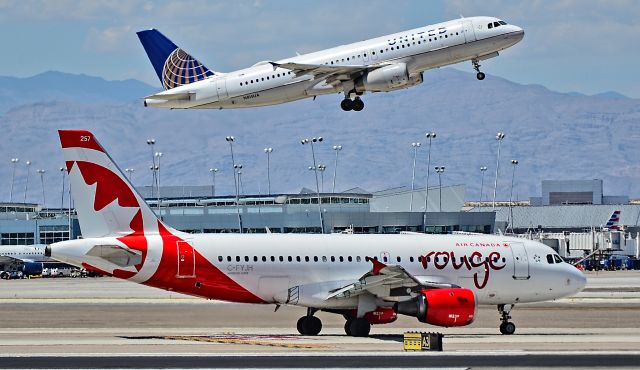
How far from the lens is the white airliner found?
49.4 m

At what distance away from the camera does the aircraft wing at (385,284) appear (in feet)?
163

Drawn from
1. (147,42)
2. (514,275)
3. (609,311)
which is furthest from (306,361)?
(147,42)

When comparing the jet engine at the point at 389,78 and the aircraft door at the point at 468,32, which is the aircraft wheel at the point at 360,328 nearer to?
the jet engine at the point at 389,78

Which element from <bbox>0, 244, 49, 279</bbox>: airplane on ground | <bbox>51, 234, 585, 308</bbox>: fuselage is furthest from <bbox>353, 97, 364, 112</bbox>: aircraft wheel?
<bbox>0, 244, 49, 279</bbox>: airplane on ground

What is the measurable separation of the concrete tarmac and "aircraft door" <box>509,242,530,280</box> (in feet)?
7.61

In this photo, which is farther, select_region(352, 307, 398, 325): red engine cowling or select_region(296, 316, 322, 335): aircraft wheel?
select_region(296, 316, 322, 335): aircraft wheel

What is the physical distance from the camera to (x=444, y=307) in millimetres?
49438

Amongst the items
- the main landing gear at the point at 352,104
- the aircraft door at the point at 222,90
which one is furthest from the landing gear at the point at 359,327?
the aircraft door at the point at 222,90

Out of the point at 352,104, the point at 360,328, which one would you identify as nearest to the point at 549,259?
the point at 360,328

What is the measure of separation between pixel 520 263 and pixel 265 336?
11.0 meters

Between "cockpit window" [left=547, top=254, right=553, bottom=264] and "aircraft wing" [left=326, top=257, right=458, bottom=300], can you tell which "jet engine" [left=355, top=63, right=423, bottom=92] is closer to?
"cockpit window" [left=547, top=254, right=553, bottom=264]

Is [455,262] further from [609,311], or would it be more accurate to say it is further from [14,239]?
[14,239]

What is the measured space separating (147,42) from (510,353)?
48905mm

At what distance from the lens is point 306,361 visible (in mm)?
39781
